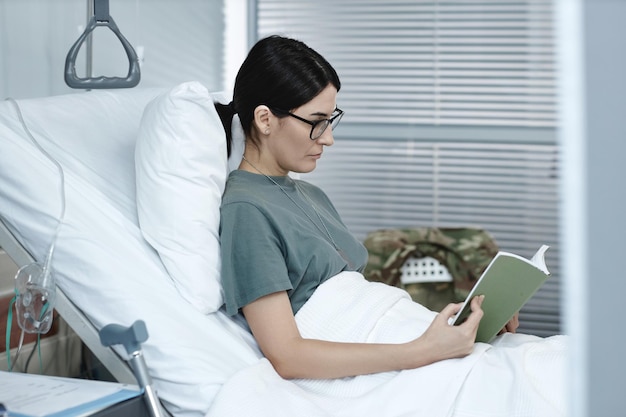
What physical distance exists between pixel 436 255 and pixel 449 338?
155cm

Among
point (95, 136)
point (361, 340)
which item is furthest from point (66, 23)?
point (361, 340)

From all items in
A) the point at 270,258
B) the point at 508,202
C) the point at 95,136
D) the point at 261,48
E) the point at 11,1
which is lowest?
the point at 508,202

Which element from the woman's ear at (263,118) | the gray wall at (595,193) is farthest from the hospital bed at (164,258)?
the gray wall at (595,193)

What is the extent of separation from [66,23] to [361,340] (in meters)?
1.33

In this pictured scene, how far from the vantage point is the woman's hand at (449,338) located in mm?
1197

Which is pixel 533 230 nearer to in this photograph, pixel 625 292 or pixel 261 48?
pixel 261 48

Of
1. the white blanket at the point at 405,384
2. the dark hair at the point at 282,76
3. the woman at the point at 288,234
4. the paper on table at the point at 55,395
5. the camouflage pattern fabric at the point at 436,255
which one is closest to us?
the paper on table at the point at 55,395

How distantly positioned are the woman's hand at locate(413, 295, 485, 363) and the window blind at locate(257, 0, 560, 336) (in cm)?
187

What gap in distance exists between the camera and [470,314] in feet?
4.07

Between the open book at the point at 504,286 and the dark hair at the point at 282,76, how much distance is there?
0.55 metres

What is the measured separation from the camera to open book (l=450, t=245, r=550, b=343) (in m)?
1.17

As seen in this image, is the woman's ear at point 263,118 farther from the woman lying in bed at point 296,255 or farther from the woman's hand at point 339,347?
the woman's hand at point 339,347

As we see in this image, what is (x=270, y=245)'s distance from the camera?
1.32m

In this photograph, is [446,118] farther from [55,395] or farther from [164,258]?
[55,395]
